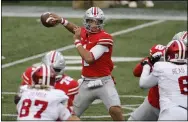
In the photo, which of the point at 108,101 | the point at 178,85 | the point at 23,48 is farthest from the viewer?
the point at 23,48

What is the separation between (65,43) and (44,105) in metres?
10.6

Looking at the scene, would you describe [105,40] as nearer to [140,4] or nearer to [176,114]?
[176,114]

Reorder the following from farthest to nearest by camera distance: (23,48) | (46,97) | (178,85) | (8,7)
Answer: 1. (8,7)
2. (23,48)
3. (178,85)
4. (46,97)

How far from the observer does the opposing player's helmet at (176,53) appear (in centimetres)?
914

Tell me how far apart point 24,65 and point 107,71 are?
6.03 m

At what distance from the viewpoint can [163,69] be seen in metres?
9.10

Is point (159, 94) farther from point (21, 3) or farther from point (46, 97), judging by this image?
point (21, 3)

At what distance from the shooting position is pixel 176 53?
914 cm

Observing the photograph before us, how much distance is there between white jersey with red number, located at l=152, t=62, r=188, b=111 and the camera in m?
9.08

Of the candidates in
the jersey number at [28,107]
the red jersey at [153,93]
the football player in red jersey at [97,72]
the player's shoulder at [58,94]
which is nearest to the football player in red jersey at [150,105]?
the red jersey at [153,93]

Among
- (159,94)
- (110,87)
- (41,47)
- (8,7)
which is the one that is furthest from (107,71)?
(8,7)

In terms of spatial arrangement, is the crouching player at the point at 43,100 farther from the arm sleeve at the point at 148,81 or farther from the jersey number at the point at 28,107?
the arm sleeve at the point at 148,81

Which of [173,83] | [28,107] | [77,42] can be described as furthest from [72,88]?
[77,42]

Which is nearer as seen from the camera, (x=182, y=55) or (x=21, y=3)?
(x=182, y=55)
